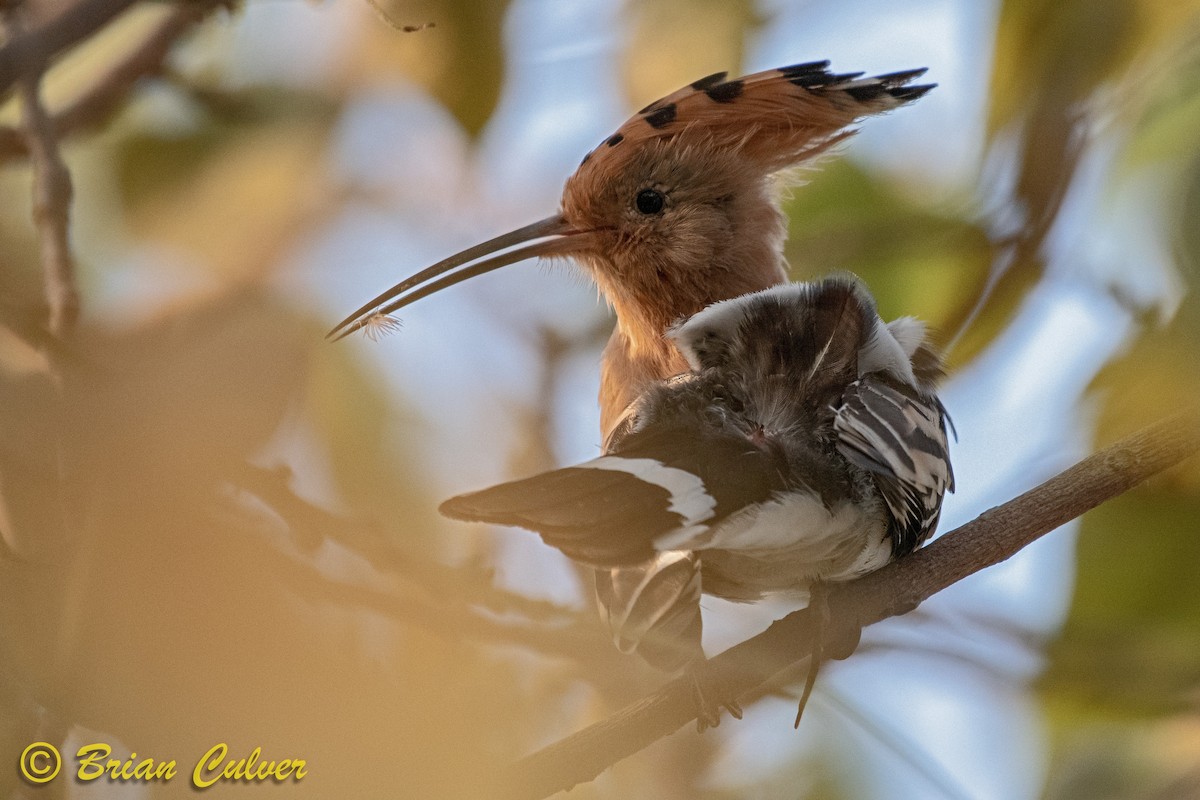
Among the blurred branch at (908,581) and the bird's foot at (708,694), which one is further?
the bird's foot at (708,694)

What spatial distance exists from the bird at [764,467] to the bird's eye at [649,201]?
68 centimetres

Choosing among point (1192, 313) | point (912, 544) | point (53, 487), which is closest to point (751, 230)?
point (912, 544)

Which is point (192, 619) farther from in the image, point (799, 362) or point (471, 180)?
point (471, 180)

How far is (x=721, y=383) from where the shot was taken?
1.98 meters

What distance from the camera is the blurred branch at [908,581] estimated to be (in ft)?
5.49

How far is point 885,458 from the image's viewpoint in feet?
6.06

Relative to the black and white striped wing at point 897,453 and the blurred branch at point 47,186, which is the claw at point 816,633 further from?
the blurred branch at point 47,186

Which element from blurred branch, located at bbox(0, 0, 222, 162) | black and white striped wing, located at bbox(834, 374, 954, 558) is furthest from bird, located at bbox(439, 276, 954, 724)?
blurred branch, located at bbox(0, 0, 222, 162)

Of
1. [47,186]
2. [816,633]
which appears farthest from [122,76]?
[816,633]

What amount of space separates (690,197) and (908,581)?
3.88ft

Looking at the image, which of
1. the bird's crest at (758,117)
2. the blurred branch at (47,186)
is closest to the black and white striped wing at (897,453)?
the bird's crest at (758,117)
